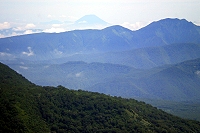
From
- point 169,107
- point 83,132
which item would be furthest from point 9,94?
point 169,107

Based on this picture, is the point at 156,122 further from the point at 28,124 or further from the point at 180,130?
the point at 28,124

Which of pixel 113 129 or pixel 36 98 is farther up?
pixel 36 98

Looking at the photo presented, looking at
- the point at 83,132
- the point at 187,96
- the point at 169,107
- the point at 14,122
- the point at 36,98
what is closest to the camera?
the point at 14,122

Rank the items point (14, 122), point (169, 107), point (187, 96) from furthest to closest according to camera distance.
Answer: point (187, 96)
point (169, 107)
point (14, 122)

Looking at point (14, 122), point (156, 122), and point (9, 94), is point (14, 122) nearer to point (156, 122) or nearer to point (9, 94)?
point (9, 94)

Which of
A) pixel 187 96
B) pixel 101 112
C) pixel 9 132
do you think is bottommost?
pixel 9 132

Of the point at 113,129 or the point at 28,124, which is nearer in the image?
the point at 28,124
